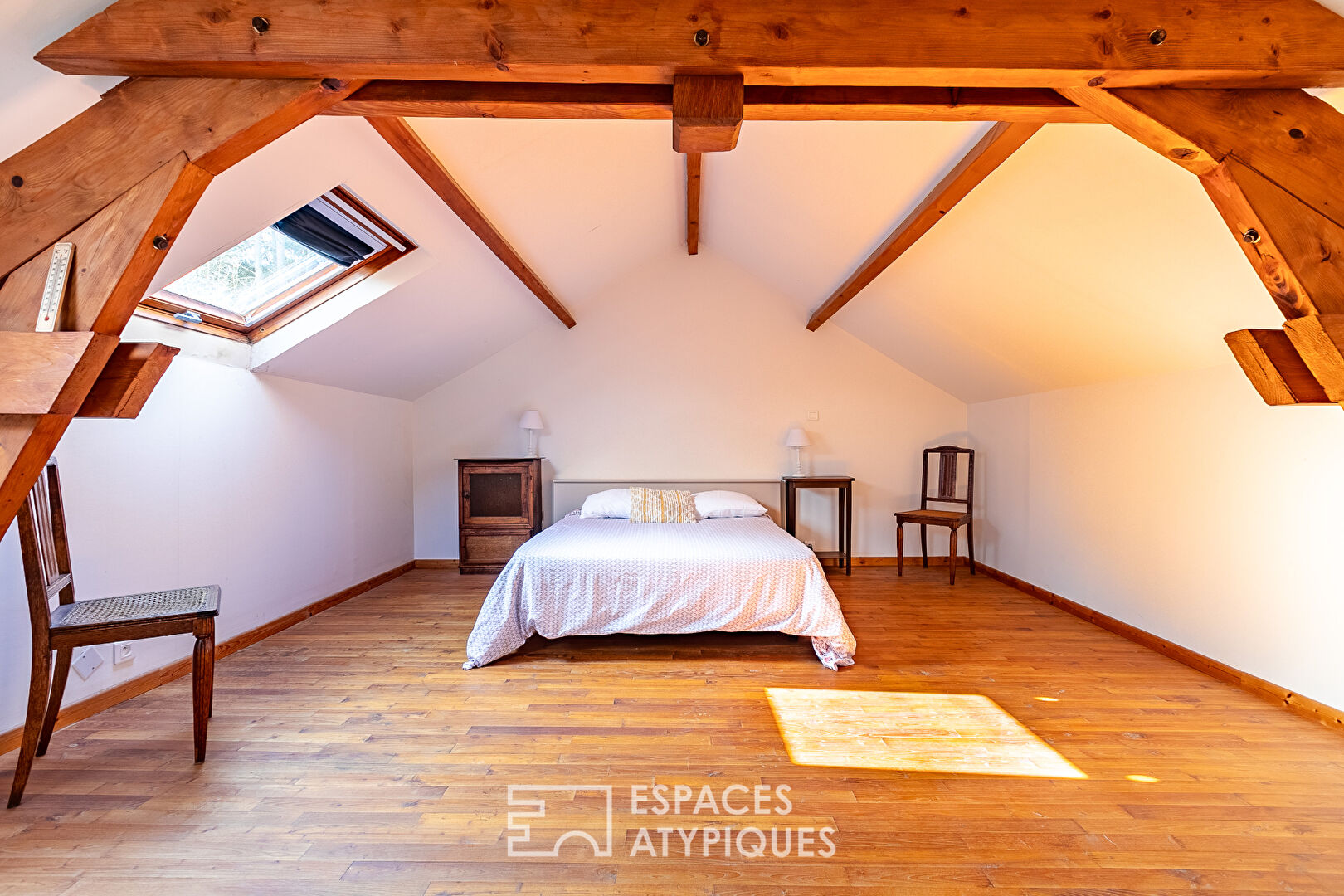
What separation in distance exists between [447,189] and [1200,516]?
3.81 m

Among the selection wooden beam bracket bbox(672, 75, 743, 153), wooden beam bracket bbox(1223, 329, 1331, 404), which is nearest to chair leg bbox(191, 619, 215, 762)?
wooden beam bracket bbox(672, 75, 743, 153)

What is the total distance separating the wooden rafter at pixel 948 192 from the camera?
206 centimetres

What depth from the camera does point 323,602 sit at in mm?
3801

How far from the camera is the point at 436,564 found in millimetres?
5125

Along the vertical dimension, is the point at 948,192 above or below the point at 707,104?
above

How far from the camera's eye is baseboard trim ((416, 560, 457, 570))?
201 inches

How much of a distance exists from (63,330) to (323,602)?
297 cm

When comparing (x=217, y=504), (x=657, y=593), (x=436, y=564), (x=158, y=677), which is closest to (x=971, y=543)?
(x=657, y=593)

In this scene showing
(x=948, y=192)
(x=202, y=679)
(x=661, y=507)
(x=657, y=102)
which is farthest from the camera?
(x=661, y=507)

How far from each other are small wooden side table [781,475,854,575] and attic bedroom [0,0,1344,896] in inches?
3.8

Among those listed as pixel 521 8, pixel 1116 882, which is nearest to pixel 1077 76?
pixel 521 8

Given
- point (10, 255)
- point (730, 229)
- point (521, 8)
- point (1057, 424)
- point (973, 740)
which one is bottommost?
point (973, 740)

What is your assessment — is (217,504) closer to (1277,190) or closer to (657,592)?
(657,592)

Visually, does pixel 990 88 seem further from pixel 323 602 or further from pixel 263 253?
pixel 323 602
